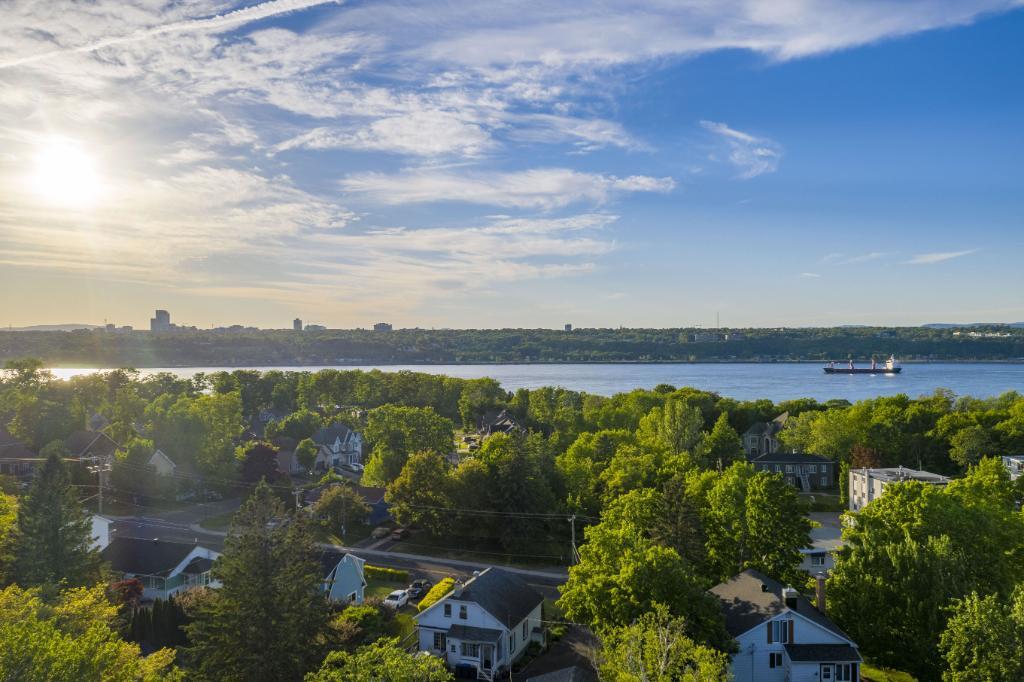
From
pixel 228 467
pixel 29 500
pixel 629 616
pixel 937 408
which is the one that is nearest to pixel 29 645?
pixel 629 616

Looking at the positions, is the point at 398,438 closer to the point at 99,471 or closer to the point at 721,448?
the point at 99,471

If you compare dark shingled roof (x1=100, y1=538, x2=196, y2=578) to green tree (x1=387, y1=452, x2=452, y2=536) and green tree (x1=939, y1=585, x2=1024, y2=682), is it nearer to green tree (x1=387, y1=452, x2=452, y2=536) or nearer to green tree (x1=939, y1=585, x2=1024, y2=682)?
green tree (x1=387, y1=452, x2=452, y2=536)

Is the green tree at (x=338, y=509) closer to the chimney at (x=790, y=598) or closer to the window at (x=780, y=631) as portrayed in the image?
the window at (x=780, y=631)

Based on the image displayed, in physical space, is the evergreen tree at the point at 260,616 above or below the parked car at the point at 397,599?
above

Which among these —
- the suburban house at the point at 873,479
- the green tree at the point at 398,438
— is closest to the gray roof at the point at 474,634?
the green tree at the point at 398,438

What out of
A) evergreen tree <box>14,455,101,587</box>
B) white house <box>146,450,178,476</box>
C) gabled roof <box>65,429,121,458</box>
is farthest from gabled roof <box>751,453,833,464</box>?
gabled roof <box>65,429,121,458</box>

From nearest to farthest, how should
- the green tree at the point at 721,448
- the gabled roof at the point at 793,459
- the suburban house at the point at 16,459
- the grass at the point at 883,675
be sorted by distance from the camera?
the grass at the point at 883,675, the suburban house at the point at 16,459, the green tree at the point at 721,448, the gabled roof at the point at 793,459
